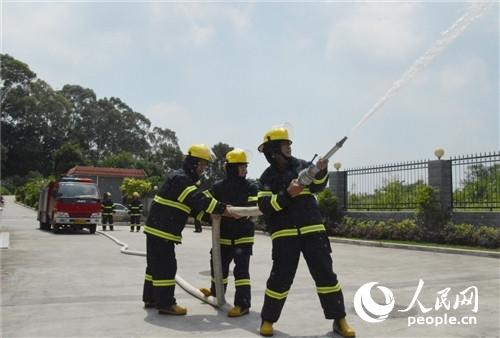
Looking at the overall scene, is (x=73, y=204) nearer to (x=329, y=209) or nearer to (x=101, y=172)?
(x=329, y=209)

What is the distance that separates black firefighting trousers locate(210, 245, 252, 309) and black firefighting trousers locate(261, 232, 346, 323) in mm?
820

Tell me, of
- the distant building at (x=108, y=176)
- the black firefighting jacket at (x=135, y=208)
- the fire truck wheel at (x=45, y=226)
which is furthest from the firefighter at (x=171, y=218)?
the distant building at (x=108, y=176)

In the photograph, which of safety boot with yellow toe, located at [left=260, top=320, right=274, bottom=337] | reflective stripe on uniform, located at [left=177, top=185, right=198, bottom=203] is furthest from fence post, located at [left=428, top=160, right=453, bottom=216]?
safety boot with yellow toe, located at [left=260, top=320, right=274, bottom=337]

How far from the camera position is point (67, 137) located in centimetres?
8775

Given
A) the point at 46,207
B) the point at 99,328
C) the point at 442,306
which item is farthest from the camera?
the point at 46,207

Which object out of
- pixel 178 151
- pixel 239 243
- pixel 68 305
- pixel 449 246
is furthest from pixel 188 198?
pixel 178 151

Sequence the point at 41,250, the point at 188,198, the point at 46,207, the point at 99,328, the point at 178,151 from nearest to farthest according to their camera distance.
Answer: the point at 99,328
the point at 188,198
the point at 41,250
the point at 46,207
the point at 178,151

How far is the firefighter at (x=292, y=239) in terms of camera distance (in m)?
4.60

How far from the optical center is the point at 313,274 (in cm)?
469

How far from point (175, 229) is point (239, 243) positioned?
0.75 metres

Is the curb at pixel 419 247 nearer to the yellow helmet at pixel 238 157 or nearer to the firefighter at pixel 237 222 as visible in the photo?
the firefighter at pixel 237 222

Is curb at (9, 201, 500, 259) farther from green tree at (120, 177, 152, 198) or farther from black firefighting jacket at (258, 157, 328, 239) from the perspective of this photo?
green tree at (120, 177, 152, 198)

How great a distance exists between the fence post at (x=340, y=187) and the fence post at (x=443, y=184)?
13.0ft

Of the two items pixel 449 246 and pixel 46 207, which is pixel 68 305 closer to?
pixel 449 246
